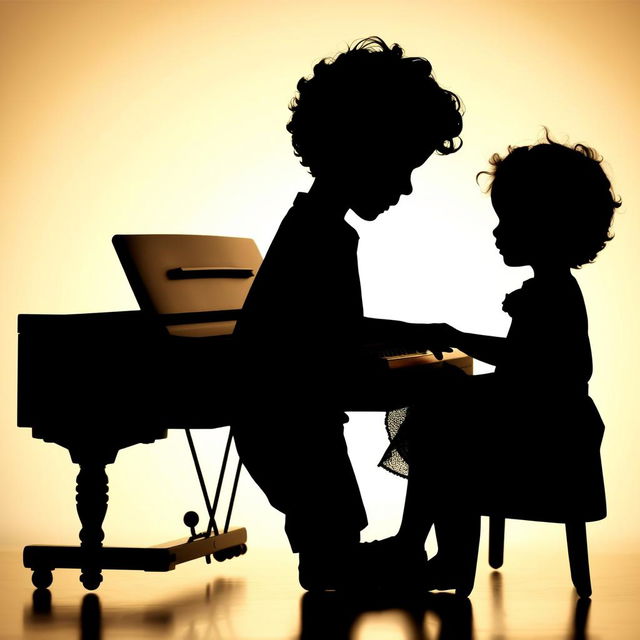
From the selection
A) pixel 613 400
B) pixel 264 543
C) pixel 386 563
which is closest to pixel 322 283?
pixel 386 563

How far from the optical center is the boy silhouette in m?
3.00

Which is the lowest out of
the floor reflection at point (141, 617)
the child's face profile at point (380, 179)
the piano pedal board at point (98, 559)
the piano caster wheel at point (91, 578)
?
the floor reflection at point (141, 617)

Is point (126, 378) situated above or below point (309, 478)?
above

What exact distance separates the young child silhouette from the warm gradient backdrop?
2354 millimetres

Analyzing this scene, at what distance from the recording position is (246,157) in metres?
5.75

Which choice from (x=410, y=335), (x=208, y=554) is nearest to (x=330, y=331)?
(x=410, y=335)

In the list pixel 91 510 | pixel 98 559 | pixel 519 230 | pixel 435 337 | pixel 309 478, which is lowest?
pixel 98 559

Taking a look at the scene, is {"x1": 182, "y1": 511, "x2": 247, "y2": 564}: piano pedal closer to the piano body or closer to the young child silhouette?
the piano body

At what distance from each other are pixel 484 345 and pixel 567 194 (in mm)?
441

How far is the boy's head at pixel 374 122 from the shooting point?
9.98ft

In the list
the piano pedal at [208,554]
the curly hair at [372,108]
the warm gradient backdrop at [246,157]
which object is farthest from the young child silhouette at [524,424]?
the warm gradient backdrop at [246,157]

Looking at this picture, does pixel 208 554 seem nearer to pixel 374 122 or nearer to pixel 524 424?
pixel 524 424

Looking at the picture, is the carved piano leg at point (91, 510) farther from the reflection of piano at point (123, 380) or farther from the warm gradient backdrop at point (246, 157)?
the warm gradient backdrop at point (246, 157)

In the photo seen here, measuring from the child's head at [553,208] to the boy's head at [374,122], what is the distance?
0.21 m
